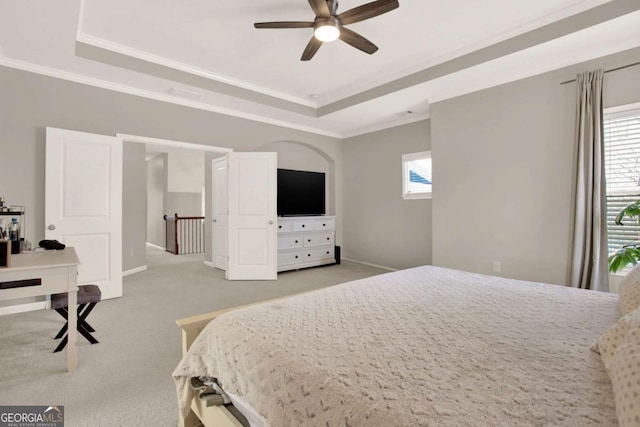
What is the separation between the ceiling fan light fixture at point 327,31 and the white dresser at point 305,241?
3.11 meters

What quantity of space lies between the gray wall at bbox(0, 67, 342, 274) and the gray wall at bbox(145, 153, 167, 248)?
4.43 m

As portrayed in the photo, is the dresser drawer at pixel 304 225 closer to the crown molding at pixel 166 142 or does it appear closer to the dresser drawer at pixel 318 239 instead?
the dresser drawer at pixel 318 239

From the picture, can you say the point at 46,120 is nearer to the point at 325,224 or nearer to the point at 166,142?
the point at 166,142

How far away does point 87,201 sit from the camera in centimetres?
352

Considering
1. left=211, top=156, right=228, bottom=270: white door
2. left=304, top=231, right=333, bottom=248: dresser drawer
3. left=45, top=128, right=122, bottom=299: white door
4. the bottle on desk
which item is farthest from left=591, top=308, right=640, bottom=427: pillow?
left=211, top=156, right=228, bottom=270: white door

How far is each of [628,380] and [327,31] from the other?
267 centimetres

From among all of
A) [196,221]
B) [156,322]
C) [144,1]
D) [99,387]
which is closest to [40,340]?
[156,322]

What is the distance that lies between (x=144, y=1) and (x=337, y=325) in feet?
9.69

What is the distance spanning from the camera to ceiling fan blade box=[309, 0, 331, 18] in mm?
2277

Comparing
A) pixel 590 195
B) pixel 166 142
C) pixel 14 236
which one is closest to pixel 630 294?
pixel 590 195

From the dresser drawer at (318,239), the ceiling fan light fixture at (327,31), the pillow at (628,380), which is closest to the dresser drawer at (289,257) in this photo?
the dresser drawer at (318,239)

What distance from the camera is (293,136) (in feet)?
18.2

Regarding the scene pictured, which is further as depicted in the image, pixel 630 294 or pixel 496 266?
pixel 496 266

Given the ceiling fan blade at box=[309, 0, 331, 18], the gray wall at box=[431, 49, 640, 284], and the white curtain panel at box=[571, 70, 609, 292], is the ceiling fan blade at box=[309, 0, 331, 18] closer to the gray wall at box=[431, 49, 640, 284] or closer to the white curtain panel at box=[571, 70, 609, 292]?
the gray wall at box=[431, 49, 640, 284]
